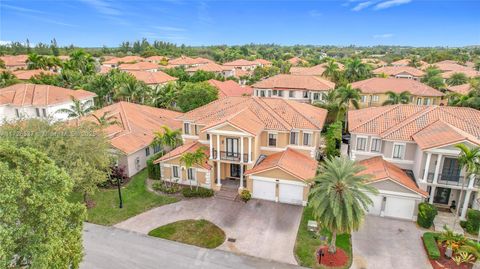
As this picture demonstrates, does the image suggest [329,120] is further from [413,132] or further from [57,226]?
[57,226]

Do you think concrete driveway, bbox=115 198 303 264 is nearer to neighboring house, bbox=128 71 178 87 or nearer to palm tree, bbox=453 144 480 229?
palm tree, bbox=453 144 480 229

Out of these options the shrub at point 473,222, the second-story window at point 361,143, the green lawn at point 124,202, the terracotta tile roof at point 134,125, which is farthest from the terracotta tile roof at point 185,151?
the shrub at point 473,222

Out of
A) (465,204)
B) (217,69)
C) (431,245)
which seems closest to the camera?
(431,245)

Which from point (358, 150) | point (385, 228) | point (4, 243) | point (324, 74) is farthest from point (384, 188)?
point (324, 74)

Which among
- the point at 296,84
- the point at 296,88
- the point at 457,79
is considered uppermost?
the point at 457,79

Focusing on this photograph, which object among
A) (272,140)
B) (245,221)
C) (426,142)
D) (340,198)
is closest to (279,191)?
(245,221)

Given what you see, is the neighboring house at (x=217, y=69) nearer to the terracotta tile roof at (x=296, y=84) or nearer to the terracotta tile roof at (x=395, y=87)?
A: the terracotta tile roof at (x=296, y=84)

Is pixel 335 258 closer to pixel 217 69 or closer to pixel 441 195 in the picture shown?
pixel 441 195

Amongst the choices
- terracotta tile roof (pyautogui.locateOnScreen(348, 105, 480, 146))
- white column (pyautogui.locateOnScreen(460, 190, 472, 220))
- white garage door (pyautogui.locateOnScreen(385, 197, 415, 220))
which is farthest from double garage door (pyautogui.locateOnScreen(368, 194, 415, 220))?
terracotta tile roof (pyautogui.locateOnScreen(348, 105, 480, 146))
